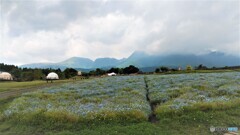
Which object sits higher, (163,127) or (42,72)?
(42,72)

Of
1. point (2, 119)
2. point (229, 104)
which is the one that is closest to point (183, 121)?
point (229, 104)

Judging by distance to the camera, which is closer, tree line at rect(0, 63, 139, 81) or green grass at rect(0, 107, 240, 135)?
green grass at rect(0, 107, 240, 135)

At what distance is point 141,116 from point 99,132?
117 inches

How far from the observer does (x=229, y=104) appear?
43.8 ft

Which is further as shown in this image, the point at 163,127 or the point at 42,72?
the point at 42,72

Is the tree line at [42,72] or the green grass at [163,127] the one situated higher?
the tree line at [42,72]

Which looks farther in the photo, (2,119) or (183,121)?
(2,119)

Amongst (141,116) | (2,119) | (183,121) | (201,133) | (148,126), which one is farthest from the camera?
(2,119)

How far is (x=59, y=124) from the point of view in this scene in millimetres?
12039

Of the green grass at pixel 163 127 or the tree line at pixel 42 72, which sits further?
the tree line at pixel 42 72

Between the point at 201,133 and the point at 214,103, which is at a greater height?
the point at 214,103

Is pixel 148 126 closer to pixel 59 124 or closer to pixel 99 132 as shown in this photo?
pixel 99 132

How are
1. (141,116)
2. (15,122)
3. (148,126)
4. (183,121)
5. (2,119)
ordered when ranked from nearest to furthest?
(148,126), (183,121), (141,116), (15,122), (2,119)

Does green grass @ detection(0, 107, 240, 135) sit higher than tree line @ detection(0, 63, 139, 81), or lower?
lower
